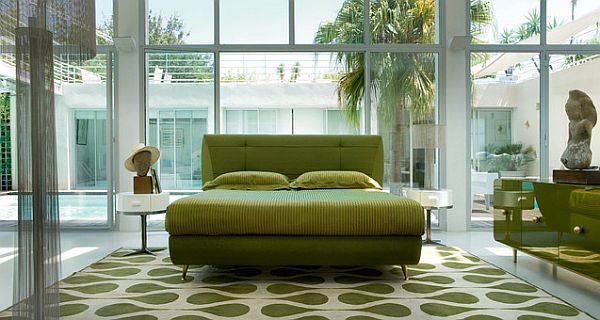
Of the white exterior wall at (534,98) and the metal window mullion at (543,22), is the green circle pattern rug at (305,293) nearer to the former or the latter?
the white exterior wall at (534,98)

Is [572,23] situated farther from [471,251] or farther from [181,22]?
[181,22]

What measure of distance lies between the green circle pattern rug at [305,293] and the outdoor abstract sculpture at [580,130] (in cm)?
98

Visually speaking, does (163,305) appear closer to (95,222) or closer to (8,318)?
(8,318)

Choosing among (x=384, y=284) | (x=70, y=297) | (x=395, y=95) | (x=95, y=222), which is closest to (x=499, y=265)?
(x=384, y=284)

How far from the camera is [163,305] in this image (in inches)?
108

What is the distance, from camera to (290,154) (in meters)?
5.25

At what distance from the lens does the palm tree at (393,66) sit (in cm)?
585

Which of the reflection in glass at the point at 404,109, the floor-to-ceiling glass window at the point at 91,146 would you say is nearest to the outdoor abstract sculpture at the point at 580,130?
the reflection in glass at the point at 404,109

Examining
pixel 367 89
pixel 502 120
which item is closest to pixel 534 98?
pixel 502 120

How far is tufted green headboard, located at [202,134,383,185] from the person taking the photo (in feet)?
17.1

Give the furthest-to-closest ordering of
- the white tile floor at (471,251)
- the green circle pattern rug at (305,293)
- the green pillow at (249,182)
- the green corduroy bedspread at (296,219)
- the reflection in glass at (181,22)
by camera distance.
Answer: the reflection in glass at (181,22) → the green pillow at (249,182) → the green corduroy bedspread at (296,219) → the white tile floor at (471,251) → the green circle pattern rug at (305,293)

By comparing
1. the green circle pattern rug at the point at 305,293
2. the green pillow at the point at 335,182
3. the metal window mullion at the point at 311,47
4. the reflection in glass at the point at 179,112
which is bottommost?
the green circle pattern rug at the point at 305,293

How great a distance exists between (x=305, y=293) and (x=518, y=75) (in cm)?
436

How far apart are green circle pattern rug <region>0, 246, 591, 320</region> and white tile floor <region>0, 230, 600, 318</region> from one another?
167mm
